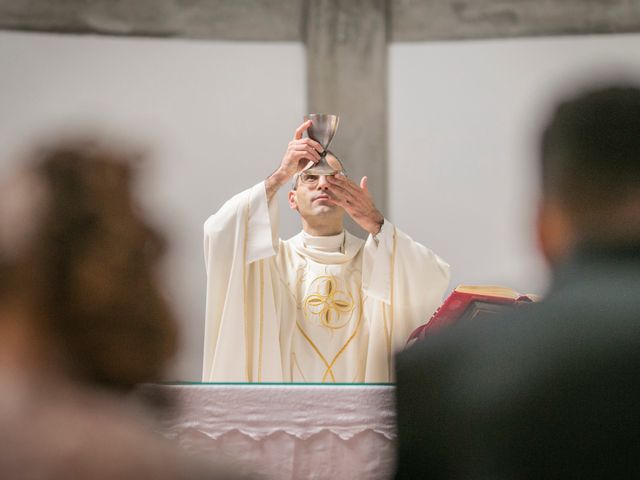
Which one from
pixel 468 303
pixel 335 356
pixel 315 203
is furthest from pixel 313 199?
pixel 468 303

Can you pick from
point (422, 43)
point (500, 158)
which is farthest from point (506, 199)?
point (422, 43)

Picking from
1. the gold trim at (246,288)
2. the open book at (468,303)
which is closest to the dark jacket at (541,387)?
the open book at (468,303)

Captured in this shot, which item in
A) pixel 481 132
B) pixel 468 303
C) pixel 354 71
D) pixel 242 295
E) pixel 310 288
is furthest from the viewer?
pixel 481 132

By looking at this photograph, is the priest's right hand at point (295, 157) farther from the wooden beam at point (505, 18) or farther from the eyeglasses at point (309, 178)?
the wooden beam at point (505, 18)

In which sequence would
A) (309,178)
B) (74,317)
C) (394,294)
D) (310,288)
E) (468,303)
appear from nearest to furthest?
(74,317) → (468,303) → (394,294) → (310,288) → (309,178)

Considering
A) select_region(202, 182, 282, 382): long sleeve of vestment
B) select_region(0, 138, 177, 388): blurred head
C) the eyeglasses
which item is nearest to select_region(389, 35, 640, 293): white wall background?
the eyeglasses

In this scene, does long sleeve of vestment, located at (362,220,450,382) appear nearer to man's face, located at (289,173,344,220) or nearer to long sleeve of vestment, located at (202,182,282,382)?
man's face, located at (289,173,344,220)

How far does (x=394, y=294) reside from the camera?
161 inches

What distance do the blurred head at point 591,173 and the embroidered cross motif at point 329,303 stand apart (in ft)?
9.15

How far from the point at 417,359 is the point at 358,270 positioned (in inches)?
111

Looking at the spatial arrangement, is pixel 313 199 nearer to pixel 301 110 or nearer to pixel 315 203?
pixel 315 203

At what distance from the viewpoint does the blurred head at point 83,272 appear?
96cm

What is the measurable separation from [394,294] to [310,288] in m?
0.39

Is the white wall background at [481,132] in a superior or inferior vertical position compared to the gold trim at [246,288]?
superior
